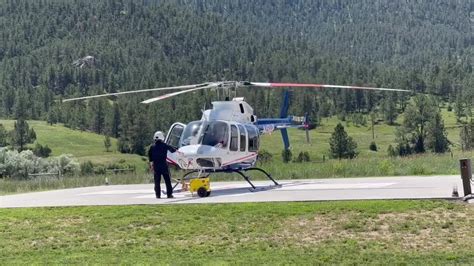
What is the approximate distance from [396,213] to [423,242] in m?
2.03

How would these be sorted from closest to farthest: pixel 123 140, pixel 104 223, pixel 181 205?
pixel 104 223
pixel 181 205
pixel 123 140

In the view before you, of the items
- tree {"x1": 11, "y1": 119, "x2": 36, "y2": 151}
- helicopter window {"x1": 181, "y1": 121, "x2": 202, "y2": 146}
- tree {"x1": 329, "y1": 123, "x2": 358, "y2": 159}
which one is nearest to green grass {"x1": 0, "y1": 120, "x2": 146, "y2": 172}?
tree {"x1": 11, "y1": 119, "x2": 36, "y2": 151}

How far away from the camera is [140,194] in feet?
86.1

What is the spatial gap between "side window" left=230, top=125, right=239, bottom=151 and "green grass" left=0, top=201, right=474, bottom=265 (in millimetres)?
5838

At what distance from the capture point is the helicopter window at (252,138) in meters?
27.3

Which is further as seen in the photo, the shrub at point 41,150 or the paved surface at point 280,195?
the shrub at point 41,150

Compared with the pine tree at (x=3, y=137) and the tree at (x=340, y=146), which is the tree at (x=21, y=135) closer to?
the pine tree at (x=3, y=137)

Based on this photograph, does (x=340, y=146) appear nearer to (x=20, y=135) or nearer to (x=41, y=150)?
(x=41, y=150)

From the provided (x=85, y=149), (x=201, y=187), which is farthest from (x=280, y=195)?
(x=85, y=149)

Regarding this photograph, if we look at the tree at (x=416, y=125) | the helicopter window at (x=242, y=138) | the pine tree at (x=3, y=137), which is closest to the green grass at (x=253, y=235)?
the helicopter window at (x=242, y=138)

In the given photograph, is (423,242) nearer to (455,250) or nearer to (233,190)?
(455,250)

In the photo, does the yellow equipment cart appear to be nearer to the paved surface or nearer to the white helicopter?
the paved surface

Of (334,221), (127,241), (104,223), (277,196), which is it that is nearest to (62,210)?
(104,223)

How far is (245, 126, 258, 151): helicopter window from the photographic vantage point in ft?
89.7
